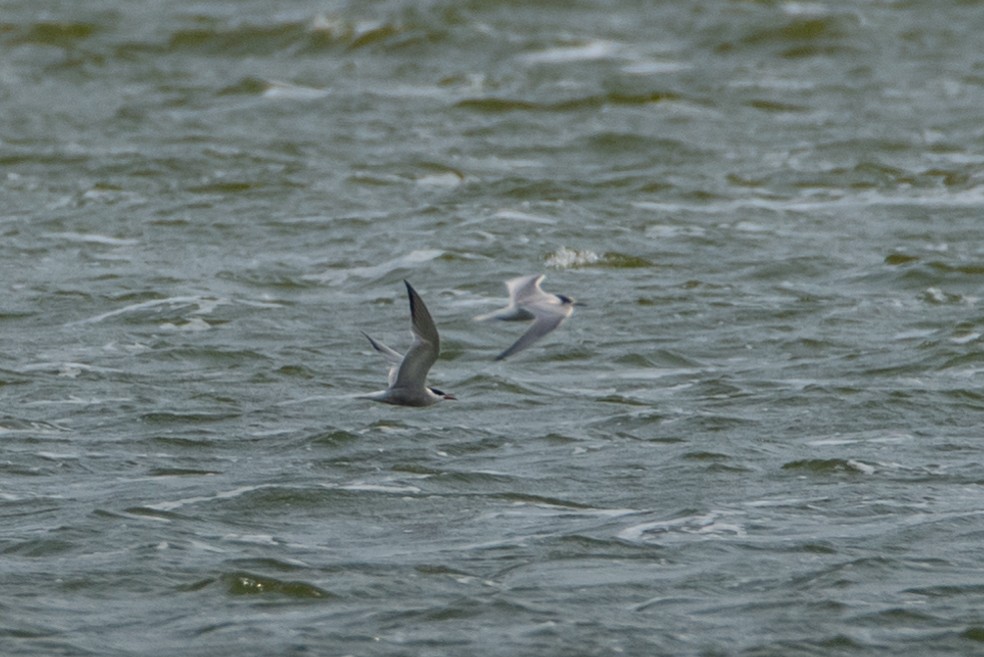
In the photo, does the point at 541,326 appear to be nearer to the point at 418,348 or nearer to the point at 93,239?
the point at 418,348

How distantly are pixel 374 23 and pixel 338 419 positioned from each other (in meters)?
15.0

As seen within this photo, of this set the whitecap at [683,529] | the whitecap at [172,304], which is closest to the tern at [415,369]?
the whitecap at [683,529]

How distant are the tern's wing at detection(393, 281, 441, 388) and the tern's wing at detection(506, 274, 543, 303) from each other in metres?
0.85

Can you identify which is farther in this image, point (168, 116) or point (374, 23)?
point (374, 23)

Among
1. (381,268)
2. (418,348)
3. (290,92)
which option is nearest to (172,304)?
(381,268)

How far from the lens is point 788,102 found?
22703 mm

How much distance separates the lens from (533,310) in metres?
10.7

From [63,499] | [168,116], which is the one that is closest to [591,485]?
[63,499]

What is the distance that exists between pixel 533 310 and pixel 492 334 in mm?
4079

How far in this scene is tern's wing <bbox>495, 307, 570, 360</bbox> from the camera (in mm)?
10062

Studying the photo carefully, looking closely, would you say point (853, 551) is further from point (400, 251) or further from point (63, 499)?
point (400, 251)

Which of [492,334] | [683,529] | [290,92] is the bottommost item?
[492,334]

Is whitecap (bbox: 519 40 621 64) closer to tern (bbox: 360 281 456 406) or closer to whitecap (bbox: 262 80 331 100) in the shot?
whitecap (bbox: 262 80 331 100)

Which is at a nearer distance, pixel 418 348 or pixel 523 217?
pixel 418 348
